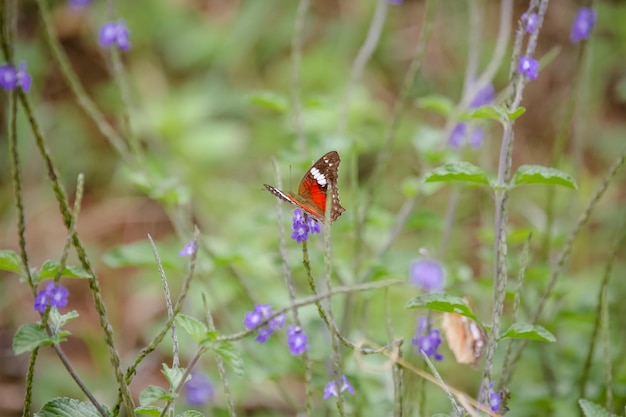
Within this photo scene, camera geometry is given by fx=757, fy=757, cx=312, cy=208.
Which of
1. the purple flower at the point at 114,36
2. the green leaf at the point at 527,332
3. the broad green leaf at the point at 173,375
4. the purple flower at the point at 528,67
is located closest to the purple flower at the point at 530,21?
the purple flower at the point at 528,67

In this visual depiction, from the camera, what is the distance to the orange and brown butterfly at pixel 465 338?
1.76m

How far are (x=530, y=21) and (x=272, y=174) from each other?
2361 millimetres

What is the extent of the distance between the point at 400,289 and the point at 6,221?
2.12 metres

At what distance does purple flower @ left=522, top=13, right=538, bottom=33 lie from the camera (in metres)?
1.58

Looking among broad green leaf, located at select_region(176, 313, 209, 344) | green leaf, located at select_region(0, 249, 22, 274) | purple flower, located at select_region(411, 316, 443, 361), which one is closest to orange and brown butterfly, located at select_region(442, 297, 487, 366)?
purple flower, located at select_region(411, 316, 443, 361)

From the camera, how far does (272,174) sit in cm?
387

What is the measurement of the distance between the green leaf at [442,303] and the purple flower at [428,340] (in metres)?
0.18

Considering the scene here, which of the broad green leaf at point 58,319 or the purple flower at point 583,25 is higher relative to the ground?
the purple flower at point 583,25

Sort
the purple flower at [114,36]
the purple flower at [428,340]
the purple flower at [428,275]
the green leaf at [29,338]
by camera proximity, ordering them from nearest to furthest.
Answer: the green leaf at [29,338]
the purple flower at [428,340]
the purple flower at [428,275]
the purple flower at [114,36]

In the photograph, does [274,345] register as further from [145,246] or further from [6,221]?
[6,221]

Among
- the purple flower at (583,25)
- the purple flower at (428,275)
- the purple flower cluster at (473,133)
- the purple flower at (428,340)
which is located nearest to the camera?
the purple flower at (428,340)

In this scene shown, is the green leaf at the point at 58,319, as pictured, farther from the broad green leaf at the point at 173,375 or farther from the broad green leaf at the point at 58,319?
the broad green leaf at the point at 173,375

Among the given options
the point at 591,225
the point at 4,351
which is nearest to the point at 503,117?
the point at 4,351

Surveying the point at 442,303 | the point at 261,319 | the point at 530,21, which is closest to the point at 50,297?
the point at 261,319
